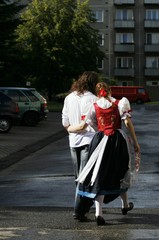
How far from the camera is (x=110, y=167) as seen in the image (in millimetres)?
6684

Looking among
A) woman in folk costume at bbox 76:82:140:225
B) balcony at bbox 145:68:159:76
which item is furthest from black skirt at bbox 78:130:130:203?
balcony at bbox 145:68:159:76

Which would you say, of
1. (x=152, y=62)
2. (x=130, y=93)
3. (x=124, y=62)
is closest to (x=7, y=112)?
(x=130, y=93)

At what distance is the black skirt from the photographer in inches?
262

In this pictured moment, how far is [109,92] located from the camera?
6855mm

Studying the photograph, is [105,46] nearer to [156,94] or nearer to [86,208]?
[156,94]

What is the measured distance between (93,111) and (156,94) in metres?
74.0


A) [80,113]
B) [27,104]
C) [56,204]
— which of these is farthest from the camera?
[27,104]

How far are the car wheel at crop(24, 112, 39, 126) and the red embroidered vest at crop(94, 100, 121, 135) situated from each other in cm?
2042

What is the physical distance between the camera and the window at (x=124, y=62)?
79.6 metres

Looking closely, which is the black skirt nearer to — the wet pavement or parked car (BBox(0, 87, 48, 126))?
the wet pavement

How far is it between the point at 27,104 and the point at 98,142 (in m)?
20.6

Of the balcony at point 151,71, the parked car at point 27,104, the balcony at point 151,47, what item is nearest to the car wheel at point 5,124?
the parked car at point 27,104

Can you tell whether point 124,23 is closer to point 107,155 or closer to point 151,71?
point 151,71

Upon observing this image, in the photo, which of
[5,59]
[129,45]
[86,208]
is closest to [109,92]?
[86,208]
